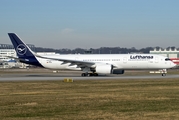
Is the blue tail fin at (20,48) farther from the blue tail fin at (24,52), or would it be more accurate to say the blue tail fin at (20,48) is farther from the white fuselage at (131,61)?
the white fuselage at (131,61)

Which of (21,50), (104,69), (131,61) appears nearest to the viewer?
(104,69)

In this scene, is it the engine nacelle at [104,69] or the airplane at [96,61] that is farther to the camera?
the airplane at [96,61]

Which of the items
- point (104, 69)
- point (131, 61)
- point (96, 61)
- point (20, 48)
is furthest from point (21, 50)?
point (131, 61)

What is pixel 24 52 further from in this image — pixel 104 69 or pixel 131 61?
pixel 131 61

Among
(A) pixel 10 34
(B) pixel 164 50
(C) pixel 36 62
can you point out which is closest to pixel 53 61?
(C) pixel 36 62

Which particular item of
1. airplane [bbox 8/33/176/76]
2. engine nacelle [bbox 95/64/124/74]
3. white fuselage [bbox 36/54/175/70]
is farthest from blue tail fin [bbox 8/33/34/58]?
engine nacelle [bbox 95/64/124/74]

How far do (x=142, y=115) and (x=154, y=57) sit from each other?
4149cm

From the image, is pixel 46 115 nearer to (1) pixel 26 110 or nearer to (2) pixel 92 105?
(1) pixel 26 110

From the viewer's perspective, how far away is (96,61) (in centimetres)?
5934

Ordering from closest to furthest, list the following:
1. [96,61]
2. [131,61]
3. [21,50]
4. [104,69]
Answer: [104,69], [131,61], [96,61], [21,50]

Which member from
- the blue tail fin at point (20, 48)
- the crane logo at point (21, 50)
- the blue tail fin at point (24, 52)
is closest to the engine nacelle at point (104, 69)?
the blue tail fin at point (24, 52)

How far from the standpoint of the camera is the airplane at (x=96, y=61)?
5722 centimetres

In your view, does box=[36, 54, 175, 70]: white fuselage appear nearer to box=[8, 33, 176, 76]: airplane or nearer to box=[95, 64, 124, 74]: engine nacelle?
box=[8, 33, 176, 76]: airplane

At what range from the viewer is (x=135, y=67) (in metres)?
57.8
